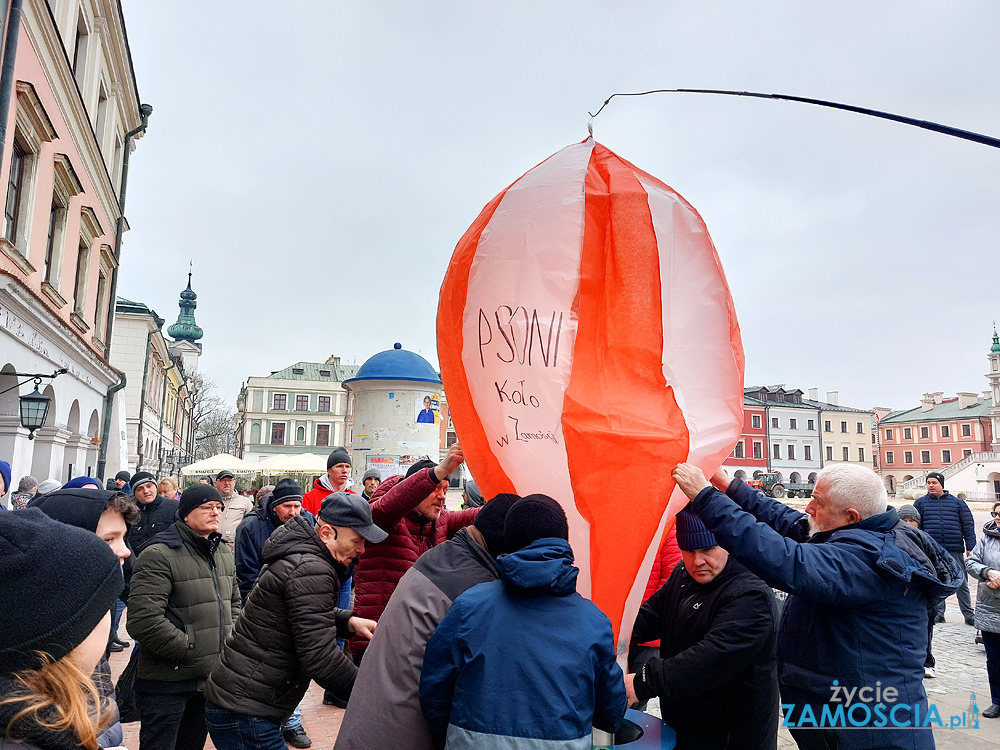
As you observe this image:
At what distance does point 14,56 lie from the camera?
8484mm

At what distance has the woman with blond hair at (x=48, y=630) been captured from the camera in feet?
4.06

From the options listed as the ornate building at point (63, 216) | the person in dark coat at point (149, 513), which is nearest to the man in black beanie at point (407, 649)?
the person in dark coat at point (149, 513)

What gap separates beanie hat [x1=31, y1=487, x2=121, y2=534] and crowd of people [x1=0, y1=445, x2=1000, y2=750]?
0.01 meters

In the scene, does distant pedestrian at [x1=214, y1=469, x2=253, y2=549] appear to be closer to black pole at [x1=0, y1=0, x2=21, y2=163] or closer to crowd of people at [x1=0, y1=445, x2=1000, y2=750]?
crowd of people at [x1=0, y1=445, x2=1000, y2=750]

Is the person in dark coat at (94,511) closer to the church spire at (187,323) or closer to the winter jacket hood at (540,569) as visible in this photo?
the winter jacket hood at (540,569)

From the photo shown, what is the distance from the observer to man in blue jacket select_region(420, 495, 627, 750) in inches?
82.7

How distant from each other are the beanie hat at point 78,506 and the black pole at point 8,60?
7.49m

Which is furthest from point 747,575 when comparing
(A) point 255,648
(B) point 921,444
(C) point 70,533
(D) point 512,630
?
(B) point 921,444

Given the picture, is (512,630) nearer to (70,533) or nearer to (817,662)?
(70,533)

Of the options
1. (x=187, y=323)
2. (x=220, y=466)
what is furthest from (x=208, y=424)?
(x=220, y=466)

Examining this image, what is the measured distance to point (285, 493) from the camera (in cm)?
594

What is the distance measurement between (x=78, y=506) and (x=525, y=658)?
87.7 inches

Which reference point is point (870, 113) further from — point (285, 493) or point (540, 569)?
point (285, 493)

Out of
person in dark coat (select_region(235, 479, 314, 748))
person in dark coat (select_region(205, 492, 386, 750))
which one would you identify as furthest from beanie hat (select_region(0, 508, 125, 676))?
person in dark coat (select_region(235, 479, 314, 748))
